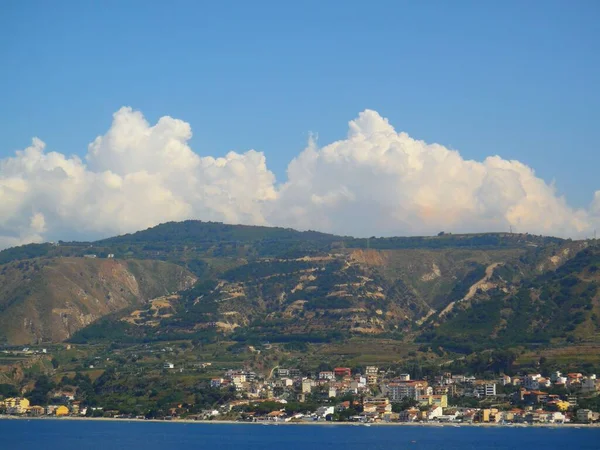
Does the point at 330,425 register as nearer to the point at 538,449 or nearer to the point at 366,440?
the point at 366,440

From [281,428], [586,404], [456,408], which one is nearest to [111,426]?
[281,428]

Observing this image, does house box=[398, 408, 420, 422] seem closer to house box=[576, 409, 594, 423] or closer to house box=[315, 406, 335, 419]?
house box=[315, 406, 335, 419]

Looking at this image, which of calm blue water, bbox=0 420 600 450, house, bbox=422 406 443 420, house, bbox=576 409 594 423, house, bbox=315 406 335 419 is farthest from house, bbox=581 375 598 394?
house, bbox=315 406 335 419

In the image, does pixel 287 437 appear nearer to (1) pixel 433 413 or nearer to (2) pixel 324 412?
(2) pixel 324 412

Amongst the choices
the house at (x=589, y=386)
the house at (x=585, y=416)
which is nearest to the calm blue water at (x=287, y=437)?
the house at (x=585, y=416)

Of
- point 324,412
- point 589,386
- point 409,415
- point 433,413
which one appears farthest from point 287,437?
point 589,386

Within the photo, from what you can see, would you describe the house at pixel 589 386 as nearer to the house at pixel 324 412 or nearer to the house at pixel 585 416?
the house at pixel 585 416

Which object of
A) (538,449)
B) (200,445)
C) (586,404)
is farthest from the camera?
(586,404)

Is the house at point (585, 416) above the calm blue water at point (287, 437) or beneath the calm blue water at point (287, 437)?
above
